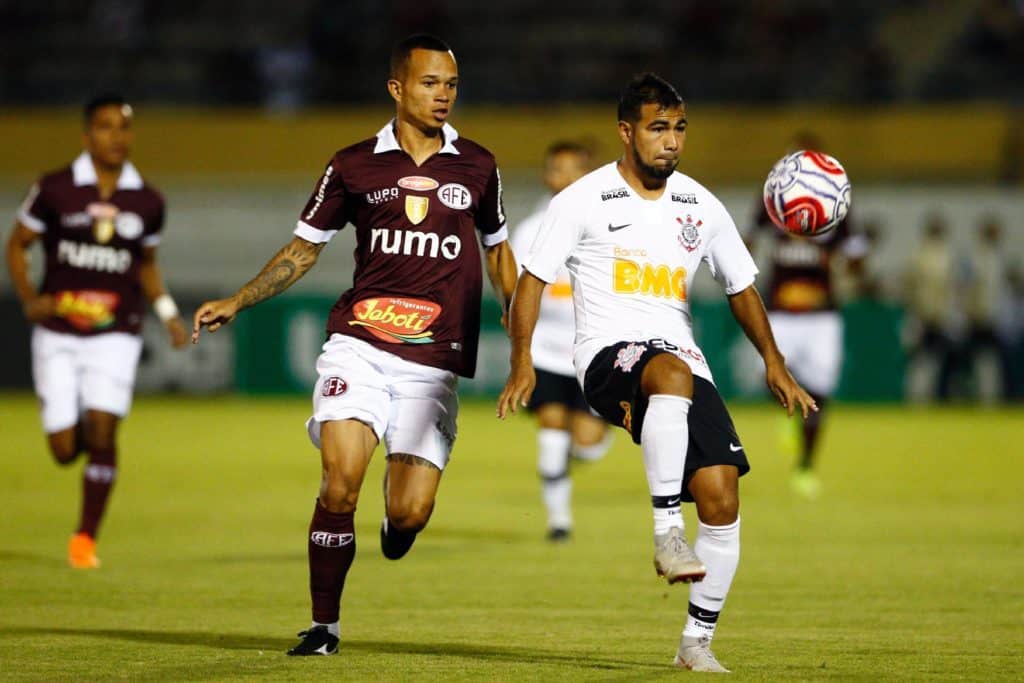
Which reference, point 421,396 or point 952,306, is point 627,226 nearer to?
point 421,396

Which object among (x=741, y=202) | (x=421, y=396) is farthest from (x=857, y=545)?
(x=741, y=202)

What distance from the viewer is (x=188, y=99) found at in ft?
96.2

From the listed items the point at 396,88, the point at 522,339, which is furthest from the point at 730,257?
the point at 396,88

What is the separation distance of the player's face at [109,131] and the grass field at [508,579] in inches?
101

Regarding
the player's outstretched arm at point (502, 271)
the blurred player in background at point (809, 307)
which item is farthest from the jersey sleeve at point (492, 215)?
the blurred player in background at point (809, 307)

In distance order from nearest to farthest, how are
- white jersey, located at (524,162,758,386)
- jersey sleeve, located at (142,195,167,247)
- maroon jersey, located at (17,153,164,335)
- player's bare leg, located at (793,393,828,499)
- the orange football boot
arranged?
1. white jersey, located at (524,162,758,386)
2. the orange football boot
3. maroon jersey, located at (17,153,164,335)
4. jersey sleeve, located at (142,195,167,247)
5. player's bare leg, located at (793,393,828,499)

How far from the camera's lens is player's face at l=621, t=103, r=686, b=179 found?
720 cm

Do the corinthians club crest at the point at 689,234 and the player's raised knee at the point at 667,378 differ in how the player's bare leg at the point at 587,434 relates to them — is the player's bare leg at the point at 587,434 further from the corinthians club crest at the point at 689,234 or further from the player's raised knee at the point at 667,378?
the player's raised knee at the point at 667,378

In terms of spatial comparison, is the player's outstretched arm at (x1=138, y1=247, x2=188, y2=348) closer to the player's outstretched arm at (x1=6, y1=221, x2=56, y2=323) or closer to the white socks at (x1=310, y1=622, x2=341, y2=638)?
the player's outstretched arm at (x1=6, y1=221, x2=56, y2=323)

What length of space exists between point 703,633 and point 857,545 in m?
5.06

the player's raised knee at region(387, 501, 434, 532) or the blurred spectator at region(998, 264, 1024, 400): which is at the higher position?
the blurred spectator at region(998, 264, 1024, 400)

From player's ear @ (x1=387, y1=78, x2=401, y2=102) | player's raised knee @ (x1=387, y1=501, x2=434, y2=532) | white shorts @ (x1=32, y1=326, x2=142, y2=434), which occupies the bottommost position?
player's raised knee @ (x1=387, y1=501, x2=434, y2=532)

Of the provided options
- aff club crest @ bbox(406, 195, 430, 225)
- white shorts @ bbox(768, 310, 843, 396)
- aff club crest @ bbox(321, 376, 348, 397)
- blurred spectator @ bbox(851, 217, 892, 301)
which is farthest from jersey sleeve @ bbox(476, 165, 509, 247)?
blurred spectator @ bbox(851, 217, 892, 301)

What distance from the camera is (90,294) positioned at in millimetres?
10992
